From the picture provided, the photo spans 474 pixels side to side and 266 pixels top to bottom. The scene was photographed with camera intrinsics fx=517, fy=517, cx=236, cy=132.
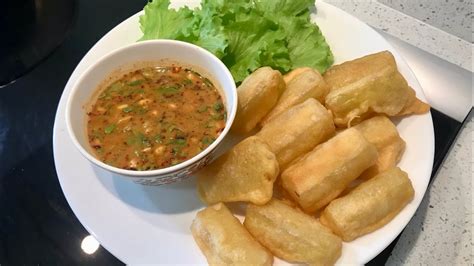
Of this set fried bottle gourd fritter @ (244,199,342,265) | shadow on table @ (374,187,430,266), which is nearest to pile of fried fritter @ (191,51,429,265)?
fried bottle gourd fritter @ (244,199,342,265)

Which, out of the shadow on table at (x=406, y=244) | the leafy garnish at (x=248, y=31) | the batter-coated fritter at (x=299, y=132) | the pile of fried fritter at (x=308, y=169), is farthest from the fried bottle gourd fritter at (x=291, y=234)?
the leafy garnish at (x=248, y=31)

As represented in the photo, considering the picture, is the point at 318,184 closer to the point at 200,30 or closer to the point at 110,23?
the point at 200,30

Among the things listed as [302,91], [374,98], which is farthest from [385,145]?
[302,91]

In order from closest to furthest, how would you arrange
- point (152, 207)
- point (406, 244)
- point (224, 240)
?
point (224, 240) < point (152, 207) < point (406, 244)

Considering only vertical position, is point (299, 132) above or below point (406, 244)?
above

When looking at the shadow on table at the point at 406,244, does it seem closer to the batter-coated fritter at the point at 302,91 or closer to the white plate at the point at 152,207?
the white plate at the point at 152,207

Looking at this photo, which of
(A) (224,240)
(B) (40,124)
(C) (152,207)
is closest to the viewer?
(A) (224,240)

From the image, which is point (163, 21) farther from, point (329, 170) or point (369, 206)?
point (369, 206)
